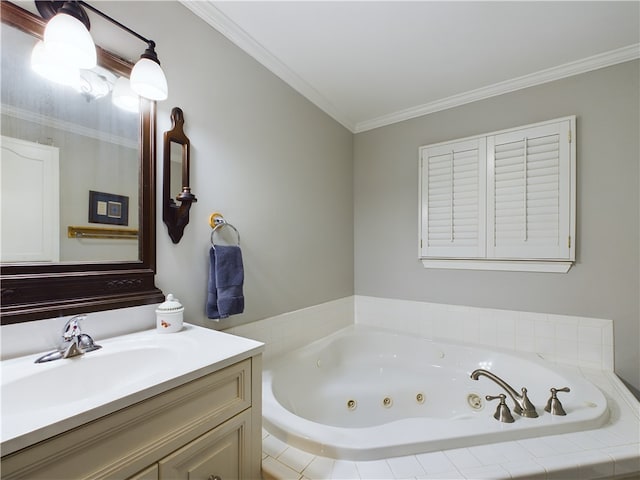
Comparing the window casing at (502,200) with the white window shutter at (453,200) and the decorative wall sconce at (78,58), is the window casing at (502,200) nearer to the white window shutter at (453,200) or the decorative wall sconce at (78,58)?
the white window shutter at (453,200)

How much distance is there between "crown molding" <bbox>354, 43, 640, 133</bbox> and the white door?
7.84 ft

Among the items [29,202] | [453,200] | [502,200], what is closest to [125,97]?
[29,202]

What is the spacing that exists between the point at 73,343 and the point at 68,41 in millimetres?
966

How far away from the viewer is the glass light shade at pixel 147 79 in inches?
45.3

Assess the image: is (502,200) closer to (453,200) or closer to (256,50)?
(453,200)

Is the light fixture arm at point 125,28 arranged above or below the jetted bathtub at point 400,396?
above

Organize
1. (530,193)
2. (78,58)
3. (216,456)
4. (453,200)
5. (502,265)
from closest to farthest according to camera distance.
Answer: (216,456) → (78,58) → (530,193) → (502,265) → (453,200)

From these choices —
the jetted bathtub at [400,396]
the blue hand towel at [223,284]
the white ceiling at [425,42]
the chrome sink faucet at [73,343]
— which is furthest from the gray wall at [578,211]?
the chrome sink faucet at [73,343]

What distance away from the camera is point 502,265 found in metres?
2.15

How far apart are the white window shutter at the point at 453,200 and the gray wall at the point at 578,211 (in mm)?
105

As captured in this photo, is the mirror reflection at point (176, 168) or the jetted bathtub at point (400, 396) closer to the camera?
the jetted bathtub at point (400, 396)

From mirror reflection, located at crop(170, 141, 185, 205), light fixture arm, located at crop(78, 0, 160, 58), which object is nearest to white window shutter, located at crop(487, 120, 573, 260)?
mirror reflection, located at crop(170, 141, 185, 205)

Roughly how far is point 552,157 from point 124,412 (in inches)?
102

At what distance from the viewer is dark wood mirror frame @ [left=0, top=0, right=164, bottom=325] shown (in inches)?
35.7
